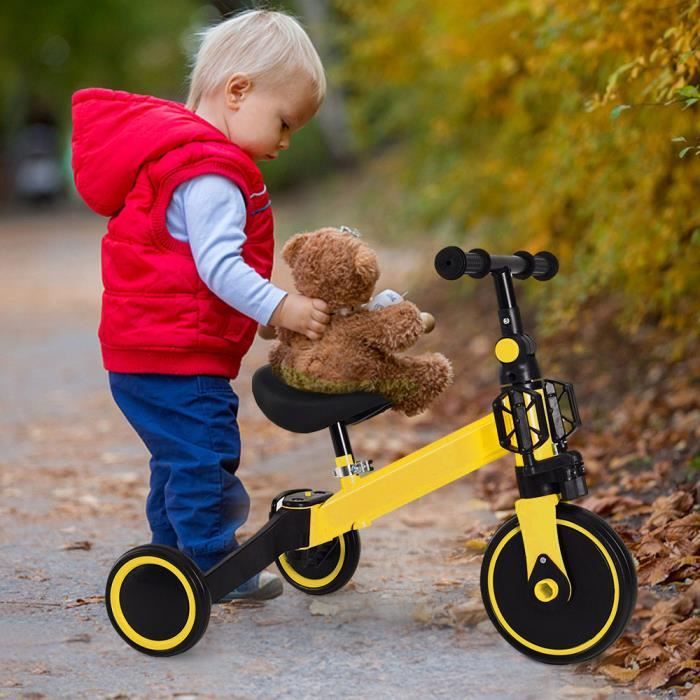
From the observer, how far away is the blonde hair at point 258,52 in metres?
3.29

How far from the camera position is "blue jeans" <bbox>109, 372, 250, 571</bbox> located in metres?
3.32

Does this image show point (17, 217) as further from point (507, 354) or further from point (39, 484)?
point (507, 354)

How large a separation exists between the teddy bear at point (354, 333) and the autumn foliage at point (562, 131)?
100cm

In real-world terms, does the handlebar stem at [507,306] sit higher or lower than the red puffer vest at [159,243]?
lower

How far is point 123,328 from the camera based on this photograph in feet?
10.9

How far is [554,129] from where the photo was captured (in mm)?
5836

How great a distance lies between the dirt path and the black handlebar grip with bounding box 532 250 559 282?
0.98 metres

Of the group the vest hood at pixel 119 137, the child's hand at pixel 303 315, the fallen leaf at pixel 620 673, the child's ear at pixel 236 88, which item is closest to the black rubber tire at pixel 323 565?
the child's hand at pixel 303 315

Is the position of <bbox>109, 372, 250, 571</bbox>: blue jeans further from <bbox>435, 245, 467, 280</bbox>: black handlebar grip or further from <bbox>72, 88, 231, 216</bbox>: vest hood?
<bbox>435, 245, 467, 280</bbox>: black handlebar grip

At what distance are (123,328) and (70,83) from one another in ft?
110

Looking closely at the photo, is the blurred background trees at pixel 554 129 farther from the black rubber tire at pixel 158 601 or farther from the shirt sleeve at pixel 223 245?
the black rubber tire at pixel 158 601

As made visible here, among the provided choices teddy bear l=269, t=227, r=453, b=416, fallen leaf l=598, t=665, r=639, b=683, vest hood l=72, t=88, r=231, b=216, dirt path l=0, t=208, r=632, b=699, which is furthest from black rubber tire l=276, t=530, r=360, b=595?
vest hood l=72, t=88, r=231, b=216

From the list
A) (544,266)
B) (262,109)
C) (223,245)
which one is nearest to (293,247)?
(223,245)

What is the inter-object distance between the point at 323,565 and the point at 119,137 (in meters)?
1.38
